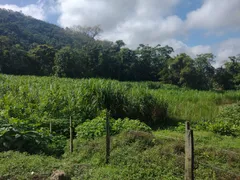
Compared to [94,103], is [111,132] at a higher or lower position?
lower

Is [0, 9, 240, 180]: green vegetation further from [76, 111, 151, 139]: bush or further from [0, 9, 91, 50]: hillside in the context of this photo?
[0, 9, 91, 50]: hillside

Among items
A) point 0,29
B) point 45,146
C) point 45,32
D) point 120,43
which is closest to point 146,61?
point 120,43

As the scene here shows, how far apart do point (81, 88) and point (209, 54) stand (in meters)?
30.4

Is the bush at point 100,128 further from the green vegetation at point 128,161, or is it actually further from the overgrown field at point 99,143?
the green vegetation at point 128,161

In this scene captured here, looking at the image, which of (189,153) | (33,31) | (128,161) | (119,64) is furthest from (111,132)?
(33,31)

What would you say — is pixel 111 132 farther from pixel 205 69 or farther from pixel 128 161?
pixel 205 69

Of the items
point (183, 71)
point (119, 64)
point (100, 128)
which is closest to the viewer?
point (100, 128)

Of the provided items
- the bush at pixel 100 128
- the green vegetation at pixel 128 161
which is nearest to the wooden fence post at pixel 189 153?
the green vegetation at pixel 128 161

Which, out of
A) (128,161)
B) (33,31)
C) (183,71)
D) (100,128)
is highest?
(33,31)

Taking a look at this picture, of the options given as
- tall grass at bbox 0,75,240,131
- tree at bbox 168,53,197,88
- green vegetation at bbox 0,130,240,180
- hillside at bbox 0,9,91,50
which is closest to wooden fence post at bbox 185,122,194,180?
green vegetation at bbox 0,130,240,180

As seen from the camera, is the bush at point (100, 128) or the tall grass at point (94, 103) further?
the tall grass at point (94, 103)

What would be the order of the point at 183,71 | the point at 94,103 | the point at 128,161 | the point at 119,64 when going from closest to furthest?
the point at 128,161 < the point at 94,103 < the point at 183,71 < the point at 119,64

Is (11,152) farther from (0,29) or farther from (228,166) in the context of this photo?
(0,29)

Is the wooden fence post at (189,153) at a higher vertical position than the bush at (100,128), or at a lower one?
higher
